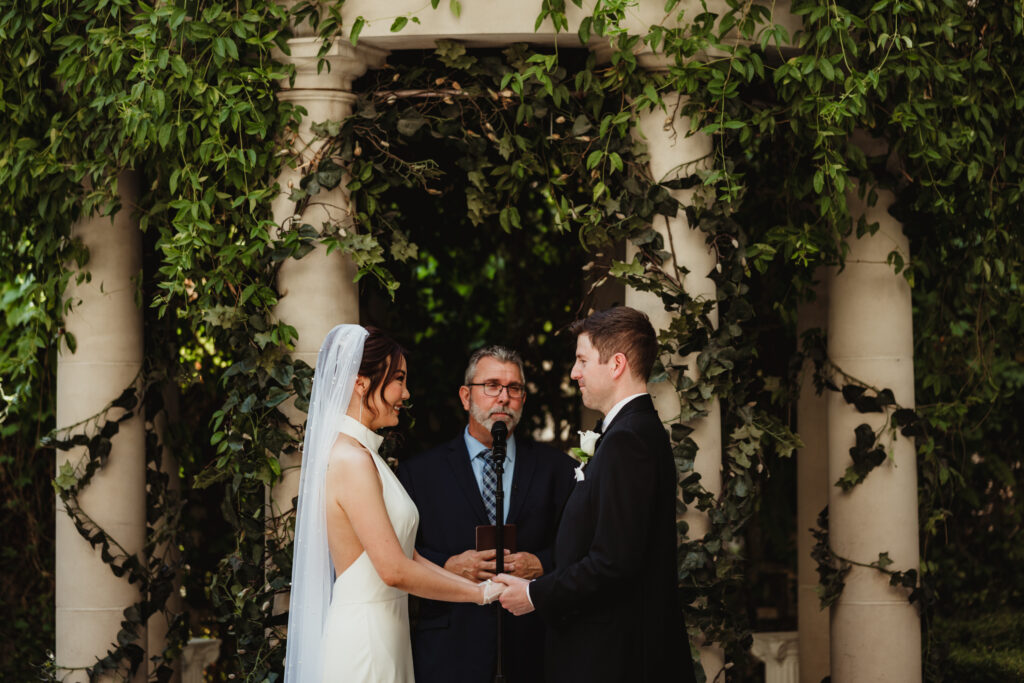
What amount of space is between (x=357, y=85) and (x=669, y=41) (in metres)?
1.61

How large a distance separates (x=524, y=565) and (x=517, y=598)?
634 mm

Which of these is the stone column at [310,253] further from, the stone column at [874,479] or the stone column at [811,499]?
the stone column at [811,499]

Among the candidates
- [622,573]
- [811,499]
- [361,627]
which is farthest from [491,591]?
[811,499]

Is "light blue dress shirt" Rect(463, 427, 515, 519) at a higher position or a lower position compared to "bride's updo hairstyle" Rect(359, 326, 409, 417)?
lower

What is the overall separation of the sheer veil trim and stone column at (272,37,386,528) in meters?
1.16

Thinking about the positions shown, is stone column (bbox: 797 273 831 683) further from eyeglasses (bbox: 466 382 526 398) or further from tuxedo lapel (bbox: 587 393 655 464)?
tuxedo lapel (bbox: 587 393 655 464)

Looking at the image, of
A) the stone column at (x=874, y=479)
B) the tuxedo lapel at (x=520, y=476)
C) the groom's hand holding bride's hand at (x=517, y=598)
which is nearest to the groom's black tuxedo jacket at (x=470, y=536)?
the tuxedo lapel at (x=520, y=476)

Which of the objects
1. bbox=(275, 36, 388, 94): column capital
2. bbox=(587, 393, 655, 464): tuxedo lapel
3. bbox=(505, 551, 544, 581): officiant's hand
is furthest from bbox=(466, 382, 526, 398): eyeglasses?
bbox=(275, 36, 388, 94): column capital

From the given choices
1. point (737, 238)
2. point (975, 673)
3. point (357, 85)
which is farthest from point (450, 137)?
point (975, 673)

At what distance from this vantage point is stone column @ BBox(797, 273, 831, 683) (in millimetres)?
6758

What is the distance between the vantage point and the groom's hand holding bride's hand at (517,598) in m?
3.68

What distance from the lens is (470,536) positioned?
4555 mm

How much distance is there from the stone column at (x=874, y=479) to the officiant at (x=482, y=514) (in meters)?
1.65

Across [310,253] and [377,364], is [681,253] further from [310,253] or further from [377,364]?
[377,364]
